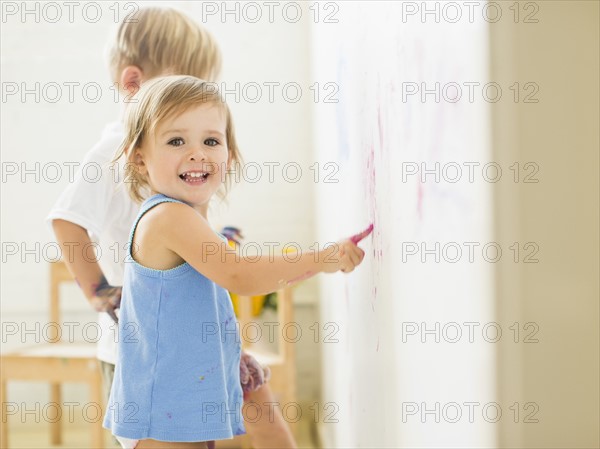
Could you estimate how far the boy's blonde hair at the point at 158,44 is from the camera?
1.41 metres

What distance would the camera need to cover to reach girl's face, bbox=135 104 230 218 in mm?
1075

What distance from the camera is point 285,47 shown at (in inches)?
108

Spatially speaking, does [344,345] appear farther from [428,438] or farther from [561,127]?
[561,127]

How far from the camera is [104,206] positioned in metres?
1.36

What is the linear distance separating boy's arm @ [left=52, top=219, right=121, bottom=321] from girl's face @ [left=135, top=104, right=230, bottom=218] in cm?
29

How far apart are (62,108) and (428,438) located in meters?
2.28

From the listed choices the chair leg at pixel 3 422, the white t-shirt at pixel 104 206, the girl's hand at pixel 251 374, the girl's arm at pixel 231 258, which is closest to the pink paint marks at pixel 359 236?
the girl's arm at pixel 231 258

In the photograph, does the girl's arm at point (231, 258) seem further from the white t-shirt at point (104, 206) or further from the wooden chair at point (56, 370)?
the wooden chair at point (56, 370)

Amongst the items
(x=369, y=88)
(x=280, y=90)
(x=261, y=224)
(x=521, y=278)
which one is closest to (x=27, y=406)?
(x=261, y=224)

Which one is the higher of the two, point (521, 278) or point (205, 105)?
point (205, 105)

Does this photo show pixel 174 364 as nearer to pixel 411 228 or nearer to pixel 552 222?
pixel 411 228

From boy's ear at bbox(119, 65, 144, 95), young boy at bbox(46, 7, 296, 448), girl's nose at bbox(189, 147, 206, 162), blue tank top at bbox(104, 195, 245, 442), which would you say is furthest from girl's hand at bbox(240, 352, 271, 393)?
boy's ear at bbox(119, 65, 144, 95)

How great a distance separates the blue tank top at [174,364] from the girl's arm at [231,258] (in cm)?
4

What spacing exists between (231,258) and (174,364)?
0.54ft
